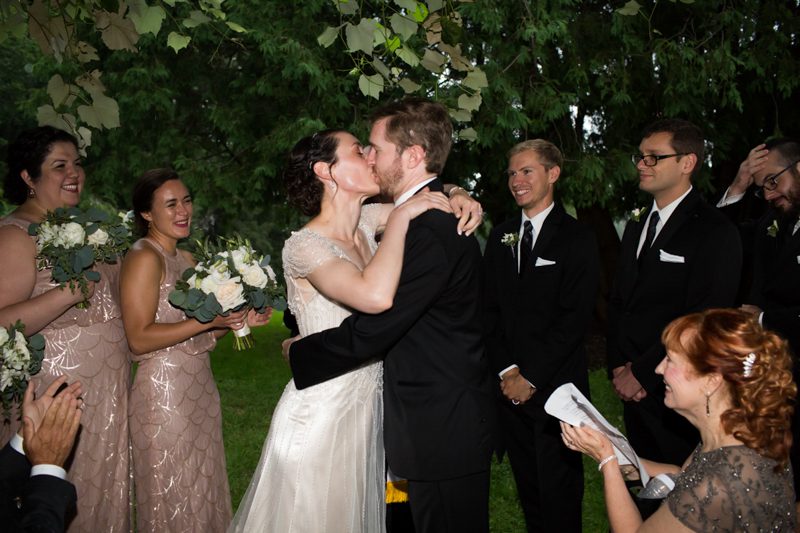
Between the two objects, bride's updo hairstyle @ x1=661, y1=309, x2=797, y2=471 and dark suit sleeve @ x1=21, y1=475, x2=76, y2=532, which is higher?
bride's updo hairstyle @ x1=661, y1=309, x2=797, y2=471

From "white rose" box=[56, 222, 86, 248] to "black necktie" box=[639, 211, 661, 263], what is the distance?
3.34 m

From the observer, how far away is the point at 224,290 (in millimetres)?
4059

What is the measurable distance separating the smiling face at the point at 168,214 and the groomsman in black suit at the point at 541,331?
7.24 ft

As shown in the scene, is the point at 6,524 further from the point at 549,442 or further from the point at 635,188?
the point at 635,188

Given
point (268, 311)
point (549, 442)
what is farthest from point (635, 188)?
point (268, 311)

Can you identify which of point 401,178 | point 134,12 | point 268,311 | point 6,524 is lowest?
point 6,524

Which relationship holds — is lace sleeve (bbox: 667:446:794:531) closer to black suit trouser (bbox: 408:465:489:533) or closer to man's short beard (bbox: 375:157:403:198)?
black suit trouser (bbox: 408:465:489:533)

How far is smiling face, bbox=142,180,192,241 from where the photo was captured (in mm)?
4617

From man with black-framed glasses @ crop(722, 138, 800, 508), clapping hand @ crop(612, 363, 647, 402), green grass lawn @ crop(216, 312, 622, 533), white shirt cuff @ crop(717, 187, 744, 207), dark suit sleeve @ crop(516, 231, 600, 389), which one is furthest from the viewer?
green grass lawn @ crop(216, 312, 622, 533)

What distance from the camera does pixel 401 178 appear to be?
3.36m

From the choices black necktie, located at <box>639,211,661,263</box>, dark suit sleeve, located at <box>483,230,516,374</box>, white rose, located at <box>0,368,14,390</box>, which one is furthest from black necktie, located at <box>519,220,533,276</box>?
white rose, located at <box>0,368,14,390</box>

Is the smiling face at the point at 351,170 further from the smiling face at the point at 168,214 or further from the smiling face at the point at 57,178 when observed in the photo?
the smiling face at the point at 57,178

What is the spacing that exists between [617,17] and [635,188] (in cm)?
372

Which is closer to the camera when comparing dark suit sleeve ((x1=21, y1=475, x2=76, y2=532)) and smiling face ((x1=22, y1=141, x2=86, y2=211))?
dark suit sleeve ((x1=21, y1=475, x2=76, y2=532))
